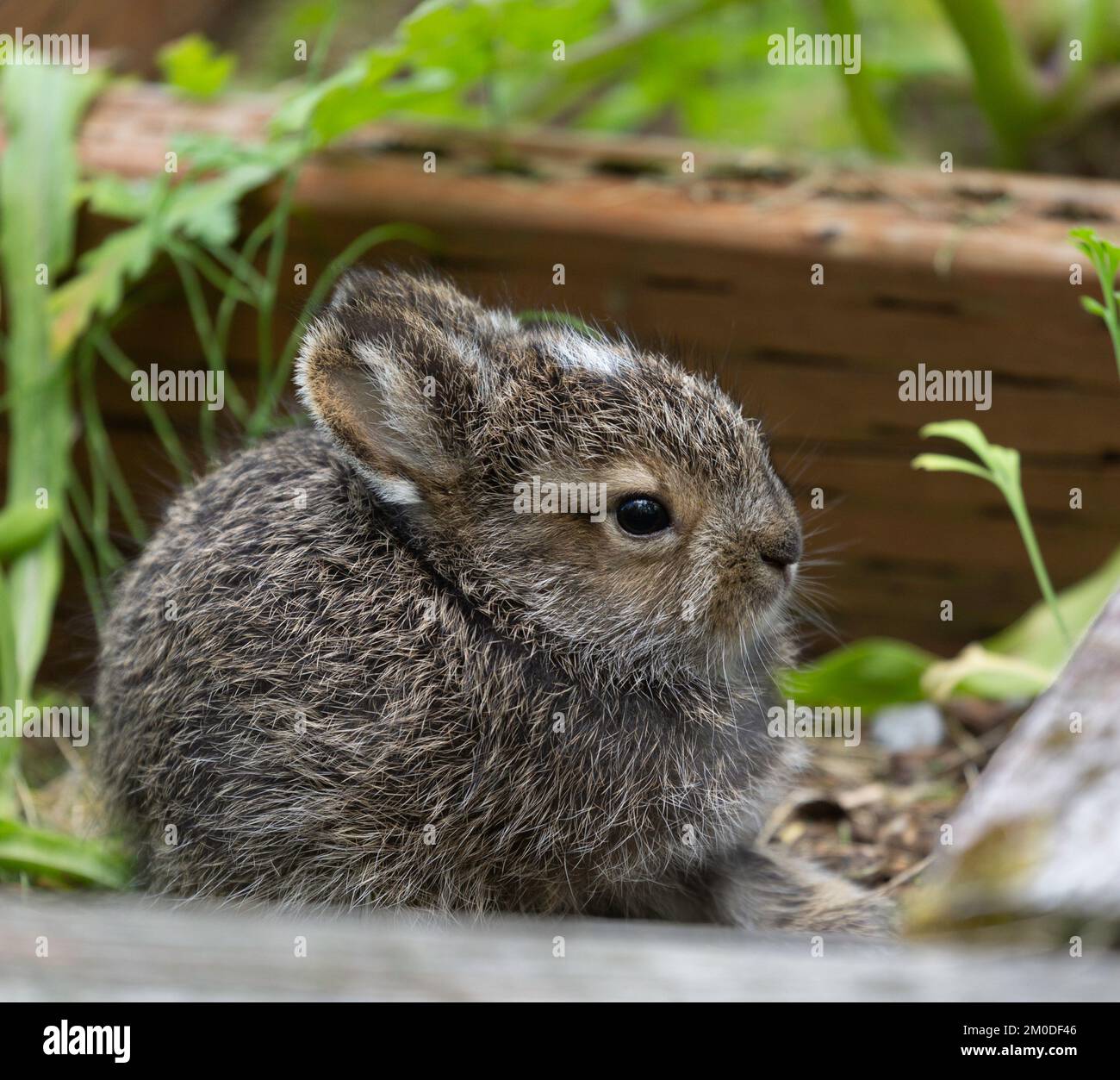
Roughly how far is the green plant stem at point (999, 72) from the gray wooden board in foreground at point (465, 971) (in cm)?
520

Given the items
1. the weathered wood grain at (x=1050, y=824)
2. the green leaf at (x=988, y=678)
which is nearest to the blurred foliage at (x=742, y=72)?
the green leaf at (x=988, y=678)

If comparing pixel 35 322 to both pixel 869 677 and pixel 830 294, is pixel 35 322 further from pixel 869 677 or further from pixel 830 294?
pixel 869 677

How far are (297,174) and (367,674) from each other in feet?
7.93

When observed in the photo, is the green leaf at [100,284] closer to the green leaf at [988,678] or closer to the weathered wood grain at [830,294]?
the weathered wood grain at [830,294]

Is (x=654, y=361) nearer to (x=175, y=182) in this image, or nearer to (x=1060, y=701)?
(x=1060, y=701)

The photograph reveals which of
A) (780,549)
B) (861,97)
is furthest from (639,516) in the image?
(861,97)

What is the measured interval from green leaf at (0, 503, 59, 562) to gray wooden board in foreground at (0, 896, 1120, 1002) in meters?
3.24

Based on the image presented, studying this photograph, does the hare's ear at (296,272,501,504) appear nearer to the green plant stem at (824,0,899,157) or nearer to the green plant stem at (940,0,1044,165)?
the green plant stem at (824,0,899,157)

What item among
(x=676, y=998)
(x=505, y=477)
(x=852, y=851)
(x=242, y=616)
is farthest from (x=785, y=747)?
(x=676, y=998)

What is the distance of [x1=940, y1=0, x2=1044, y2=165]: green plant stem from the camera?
19.1 ft

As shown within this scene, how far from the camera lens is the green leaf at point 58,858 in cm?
362

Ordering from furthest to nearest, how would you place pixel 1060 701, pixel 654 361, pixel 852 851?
pixel 852 851, pixel 654 361, pixel 1060 701

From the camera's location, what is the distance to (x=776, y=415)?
500cm

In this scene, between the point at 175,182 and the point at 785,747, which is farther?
the point at 175,182
